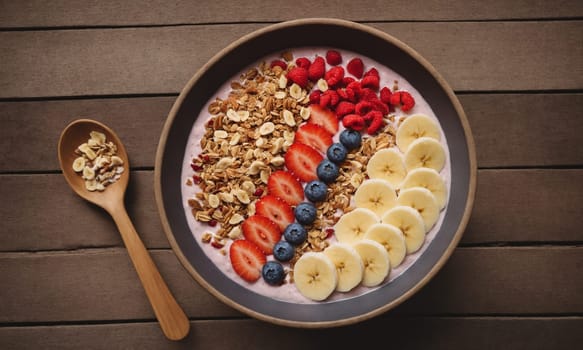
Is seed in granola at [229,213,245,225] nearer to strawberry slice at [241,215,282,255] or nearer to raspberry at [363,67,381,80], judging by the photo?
strawberry slice at [241,215,282,255]

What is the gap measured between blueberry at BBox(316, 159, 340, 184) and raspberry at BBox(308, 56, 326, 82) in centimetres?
21

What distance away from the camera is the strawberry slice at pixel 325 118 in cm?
111

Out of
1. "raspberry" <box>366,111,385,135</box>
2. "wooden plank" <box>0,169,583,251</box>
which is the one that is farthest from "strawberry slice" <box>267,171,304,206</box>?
"wooden plank" <box>0,169,583,251</box>

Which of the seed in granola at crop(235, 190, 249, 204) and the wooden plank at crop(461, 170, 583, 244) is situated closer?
the seed in granola at crop(235, 190, 249, 204)

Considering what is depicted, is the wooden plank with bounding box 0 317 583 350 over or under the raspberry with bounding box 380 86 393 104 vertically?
under

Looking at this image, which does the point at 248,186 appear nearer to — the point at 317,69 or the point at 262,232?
the point at 262,232

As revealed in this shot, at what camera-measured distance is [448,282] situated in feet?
3.92

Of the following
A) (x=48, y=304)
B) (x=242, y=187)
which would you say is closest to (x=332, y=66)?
(x=242, y=187)

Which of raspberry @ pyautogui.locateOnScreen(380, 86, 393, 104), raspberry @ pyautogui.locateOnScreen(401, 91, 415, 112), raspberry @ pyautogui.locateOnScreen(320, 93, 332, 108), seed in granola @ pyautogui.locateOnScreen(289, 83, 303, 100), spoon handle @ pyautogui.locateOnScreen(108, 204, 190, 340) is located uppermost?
raspberry @ pyautogui.locateOnScreen(401, 91, 415, 112)

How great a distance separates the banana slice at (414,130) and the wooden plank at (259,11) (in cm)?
30

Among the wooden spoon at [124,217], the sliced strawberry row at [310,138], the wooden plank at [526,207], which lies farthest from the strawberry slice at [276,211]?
the wooden plank at [526,207]

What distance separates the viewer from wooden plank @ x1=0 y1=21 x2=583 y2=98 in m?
1.21

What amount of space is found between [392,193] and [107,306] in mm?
772

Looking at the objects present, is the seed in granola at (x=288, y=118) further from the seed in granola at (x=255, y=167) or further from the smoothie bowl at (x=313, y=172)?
the seed in granola at (x=255, y=167)
